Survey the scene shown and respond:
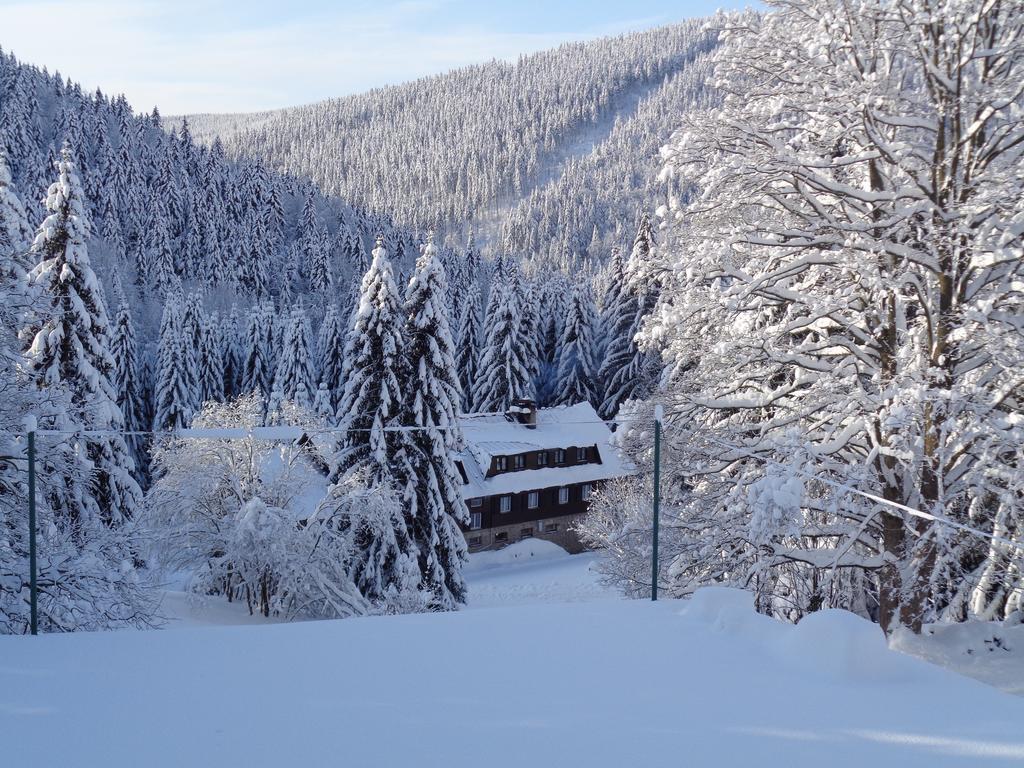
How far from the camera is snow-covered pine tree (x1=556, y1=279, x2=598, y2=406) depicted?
54656 mm

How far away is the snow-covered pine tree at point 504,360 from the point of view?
52438mm

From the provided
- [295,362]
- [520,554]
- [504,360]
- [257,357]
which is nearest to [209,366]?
[257,357]

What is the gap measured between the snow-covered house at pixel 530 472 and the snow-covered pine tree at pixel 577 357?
447cm

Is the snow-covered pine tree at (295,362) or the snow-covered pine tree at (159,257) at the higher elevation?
the snow-covered pine tree at (159,257)

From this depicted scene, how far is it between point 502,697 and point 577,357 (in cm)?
5058

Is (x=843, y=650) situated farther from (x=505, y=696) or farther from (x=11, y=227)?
(x=11, y=227)

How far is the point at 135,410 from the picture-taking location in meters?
48.4

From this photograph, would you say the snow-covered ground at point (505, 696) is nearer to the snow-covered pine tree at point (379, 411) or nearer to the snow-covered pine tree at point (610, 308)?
the snow-covered pine tree at point (379, 411)

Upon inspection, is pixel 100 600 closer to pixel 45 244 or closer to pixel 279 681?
pixel 279 681

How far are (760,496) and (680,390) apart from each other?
16.1ft

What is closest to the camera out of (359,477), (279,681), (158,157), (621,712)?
(621,712)

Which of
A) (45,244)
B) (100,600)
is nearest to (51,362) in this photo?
(45,244)

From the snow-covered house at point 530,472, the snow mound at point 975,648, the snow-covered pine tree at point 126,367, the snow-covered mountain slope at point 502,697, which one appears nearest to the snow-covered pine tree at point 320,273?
the snow-covered pine tree at point 126,367

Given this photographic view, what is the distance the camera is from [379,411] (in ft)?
75.5
